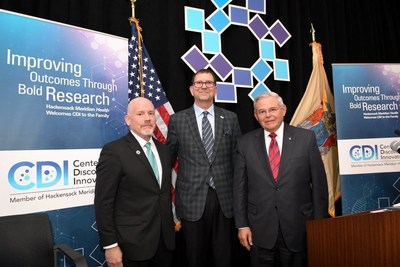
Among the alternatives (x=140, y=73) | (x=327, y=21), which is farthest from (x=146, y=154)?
(x=327, y=21)

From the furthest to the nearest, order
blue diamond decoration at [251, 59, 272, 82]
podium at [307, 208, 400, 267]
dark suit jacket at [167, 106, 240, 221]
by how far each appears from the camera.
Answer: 1. blue diamond decoration at [251, 59, 272, 82]
2. dark suit jacket at [167, 106, 240, 221]
3. podium at [307, 208, 400, 267]

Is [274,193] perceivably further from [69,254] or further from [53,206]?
[53,206]

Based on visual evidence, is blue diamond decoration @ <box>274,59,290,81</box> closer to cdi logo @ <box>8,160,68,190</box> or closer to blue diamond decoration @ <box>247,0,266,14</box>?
blue diamond decoration @ <box>247,0,266,14</box>

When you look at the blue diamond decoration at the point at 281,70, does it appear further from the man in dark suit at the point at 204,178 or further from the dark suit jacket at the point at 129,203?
the dark suit jacket at the point at 129,203

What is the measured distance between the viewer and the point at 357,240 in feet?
4.03

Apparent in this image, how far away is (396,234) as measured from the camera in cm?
108

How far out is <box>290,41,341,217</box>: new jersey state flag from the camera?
354 centimetres

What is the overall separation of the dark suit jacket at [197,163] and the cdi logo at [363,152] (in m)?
1.73

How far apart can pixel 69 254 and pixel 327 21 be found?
13.4ft

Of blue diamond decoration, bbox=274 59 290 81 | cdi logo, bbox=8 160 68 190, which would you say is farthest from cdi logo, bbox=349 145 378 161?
cdi logo, bbox=8 160 68 190

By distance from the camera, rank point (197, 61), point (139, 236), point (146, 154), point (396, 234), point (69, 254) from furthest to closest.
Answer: point (197, 61), point (146, 154), point (139, 236), point (69, 254), point (396, 234)

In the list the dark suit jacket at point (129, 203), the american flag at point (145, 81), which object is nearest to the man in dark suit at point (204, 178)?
the dark suit jacket at point (129, 203)

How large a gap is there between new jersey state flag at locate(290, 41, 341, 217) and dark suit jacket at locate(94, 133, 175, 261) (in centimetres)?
219

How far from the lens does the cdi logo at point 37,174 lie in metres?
1.97
